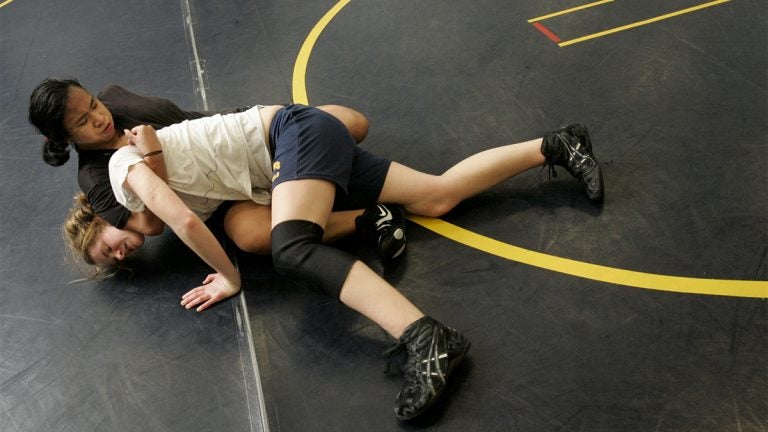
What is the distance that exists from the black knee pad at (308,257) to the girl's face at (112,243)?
66 cm

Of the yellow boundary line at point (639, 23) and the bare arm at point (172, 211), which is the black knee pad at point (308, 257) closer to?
the bare arm at point (172, 211)

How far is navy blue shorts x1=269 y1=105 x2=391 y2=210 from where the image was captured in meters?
2.40

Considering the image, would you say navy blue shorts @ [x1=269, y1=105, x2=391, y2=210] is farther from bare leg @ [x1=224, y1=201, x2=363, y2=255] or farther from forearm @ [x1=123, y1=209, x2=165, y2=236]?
forearm @ [x1=123, y1=209, x2=165, y2=236]

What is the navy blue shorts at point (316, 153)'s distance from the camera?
94.6 inches

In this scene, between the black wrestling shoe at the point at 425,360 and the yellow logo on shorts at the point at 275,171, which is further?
the yellow logo on shorts at the point at 275,171

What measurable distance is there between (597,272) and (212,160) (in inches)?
55.6

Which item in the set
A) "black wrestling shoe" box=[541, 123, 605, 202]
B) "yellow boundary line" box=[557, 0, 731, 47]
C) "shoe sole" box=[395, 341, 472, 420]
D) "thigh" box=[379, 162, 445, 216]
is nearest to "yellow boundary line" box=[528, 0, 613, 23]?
"yellow boundary line" box=[557, 0, 731, 47]

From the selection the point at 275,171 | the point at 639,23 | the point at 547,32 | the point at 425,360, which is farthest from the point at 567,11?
the point at 425,360

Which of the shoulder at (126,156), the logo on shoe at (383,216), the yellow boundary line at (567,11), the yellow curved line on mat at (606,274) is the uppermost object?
the shoulder at (126,156)

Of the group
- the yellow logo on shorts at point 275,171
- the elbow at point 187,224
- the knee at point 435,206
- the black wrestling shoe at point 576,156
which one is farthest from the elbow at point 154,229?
the black wrestling shoe at point 576,156

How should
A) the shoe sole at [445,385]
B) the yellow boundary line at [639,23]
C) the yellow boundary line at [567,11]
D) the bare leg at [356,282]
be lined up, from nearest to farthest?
the shoe sole at [445,385] < the bare leg at [356,282] < the yellow boundary line at [639,23] < the yellow boundary line at [567,11]

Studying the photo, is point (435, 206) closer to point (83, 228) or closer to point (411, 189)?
point (411, 189)

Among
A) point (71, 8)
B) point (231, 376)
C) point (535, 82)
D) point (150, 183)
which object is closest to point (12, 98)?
point (71, 8)

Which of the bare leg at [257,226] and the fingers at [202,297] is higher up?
the bare leg at [257,226]
